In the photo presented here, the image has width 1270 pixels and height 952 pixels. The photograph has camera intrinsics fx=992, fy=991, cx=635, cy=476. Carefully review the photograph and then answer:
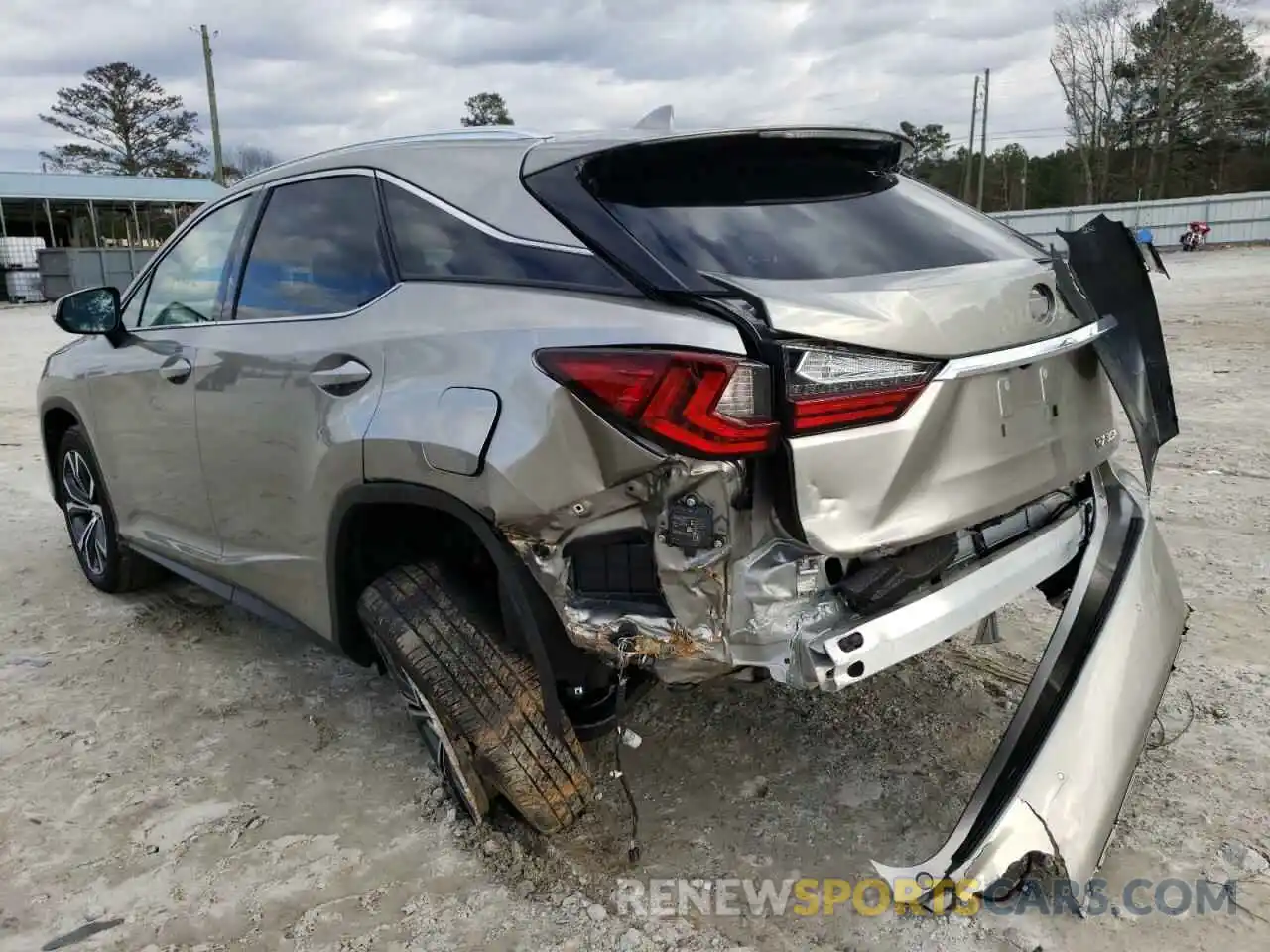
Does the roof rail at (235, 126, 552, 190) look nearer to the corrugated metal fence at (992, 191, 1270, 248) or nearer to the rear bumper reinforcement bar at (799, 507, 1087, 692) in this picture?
the rear bumper reinforcement bar at (799, 507, 1087, 692)

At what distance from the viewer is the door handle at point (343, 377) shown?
2.62 m

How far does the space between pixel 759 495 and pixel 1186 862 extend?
1.51m

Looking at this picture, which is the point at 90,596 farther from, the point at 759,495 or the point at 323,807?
the point at 759,495

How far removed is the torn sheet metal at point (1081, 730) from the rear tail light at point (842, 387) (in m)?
0.90

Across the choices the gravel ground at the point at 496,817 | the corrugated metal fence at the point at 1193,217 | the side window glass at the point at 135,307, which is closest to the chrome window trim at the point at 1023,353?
the gravel ground at the point at 496,817

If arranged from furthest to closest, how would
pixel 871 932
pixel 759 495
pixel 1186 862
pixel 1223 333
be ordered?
pixel 1223 333, pixel 1186 862, pixel 871 932, pixel 759 495

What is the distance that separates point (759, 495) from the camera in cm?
209

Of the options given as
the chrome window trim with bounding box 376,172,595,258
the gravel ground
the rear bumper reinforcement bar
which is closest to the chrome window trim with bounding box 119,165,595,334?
the chrome window trim with bounding box 376,172,595,258

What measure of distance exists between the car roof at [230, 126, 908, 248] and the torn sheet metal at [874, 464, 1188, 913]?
135 centimetres

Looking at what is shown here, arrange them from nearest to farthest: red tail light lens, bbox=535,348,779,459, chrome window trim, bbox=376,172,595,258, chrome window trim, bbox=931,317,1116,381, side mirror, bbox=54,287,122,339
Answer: red tail light lens, bbox=535,348,779,459 < chrome window trim, bbox=931,317,1116,381 < chrome window trim, bbox=376,172,595,258 < side mirror, bbox=54,287,122,339

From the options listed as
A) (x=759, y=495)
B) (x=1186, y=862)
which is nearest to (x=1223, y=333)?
(x=1186, y=862)

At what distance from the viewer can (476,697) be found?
250cm

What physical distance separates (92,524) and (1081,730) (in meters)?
4.27

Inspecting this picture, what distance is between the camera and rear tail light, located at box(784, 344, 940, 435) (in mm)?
2041
